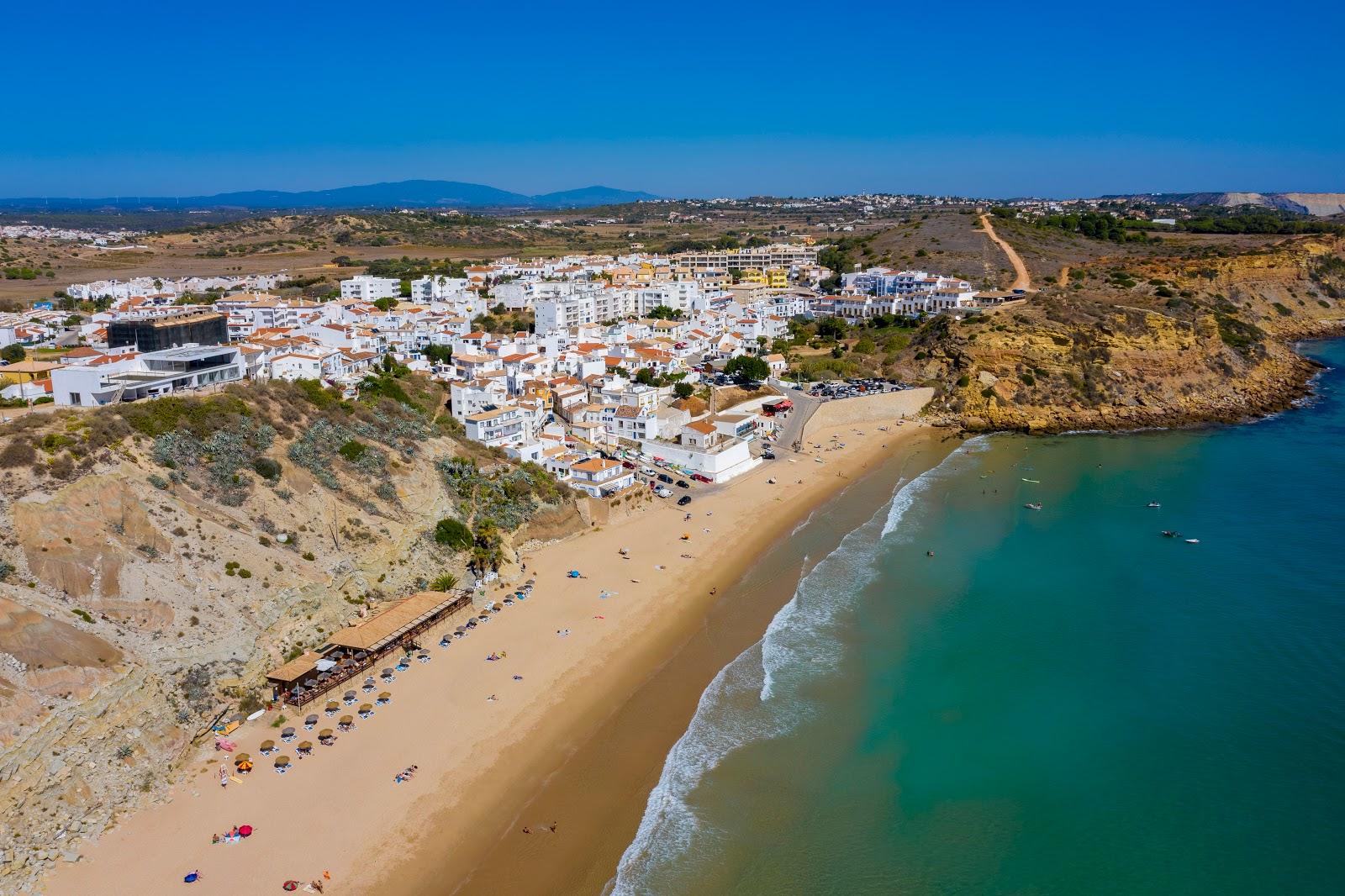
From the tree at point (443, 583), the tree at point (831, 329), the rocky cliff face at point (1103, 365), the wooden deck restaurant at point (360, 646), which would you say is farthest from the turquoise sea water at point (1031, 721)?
the tree at point (831, 329)

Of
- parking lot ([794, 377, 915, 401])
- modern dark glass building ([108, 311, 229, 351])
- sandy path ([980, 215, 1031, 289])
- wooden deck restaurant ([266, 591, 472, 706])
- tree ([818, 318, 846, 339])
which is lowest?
wooden deck restaurant ([266, 591, 472, 706])

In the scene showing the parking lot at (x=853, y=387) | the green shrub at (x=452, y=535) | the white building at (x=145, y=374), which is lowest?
the green shrub at (x=452, y=535)

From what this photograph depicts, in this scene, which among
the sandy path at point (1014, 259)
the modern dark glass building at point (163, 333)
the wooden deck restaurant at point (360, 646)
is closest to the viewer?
the wooden deck restaurant at point (360, 646)

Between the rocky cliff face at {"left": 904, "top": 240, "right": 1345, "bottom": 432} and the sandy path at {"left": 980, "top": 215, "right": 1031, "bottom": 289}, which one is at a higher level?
the sandy path at {"left": 980, "top": 215, "right": 1031, "bottom": 289}

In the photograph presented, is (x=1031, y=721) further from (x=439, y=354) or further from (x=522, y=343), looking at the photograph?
(x=439, y=354)

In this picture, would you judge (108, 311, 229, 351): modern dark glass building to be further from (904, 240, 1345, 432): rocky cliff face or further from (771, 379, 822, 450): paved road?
(904, 240, 1345, 432): rocky cliff face

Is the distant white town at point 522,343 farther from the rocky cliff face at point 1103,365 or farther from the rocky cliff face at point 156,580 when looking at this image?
the rocky cliff face at point 1103,365

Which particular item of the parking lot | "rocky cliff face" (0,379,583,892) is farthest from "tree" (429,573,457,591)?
the parking lot

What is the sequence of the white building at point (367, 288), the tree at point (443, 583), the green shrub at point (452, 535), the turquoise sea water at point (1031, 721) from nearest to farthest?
the turquoise sea water at point (1031, 721) → the tree at point (443, 583) → the green shrub at point (452, 535) → the white building at point (367, 288)
